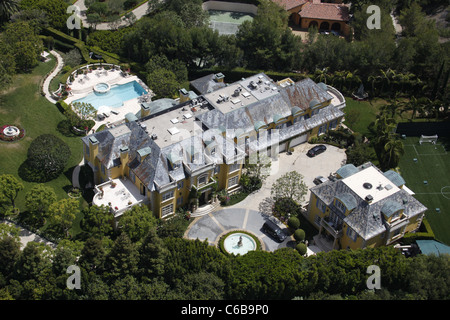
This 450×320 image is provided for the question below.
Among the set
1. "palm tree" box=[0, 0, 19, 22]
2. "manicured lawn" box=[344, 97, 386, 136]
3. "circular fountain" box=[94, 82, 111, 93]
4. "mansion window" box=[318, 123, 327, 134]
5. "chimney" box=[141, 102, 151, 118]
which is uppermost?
"palm tree" box=[0, 0, 19, 22]

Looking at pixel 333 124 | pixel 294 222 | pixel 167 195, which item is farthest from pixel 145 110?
pixel 333 124

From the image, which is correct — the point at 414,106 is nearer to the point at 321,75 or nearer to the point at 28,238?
the point at 321,75

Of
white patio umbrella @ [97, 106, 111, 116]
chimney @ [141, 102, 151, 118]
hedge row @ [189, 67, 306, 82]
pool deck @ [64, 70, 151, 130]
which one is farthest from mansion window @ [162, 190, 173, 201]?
hedge row @ [189, 67, 306, 82]

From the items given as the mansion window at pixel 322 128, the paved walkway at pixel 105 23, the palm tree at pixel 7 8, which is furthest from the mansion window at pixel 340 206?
the palm tree at pixel 7 8

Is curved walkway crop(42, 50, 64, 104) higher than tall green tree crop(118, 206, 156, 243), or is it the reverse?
curved walkway crop(42, 50, 64, 104)

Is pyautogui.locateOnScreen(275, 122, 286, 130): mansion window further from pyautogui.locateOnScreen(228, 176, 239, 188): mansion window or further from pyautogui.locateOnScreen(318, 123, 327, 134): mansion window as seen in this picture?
pyautogui.locateOnScreen(228, 176, 239, 188): mansion window

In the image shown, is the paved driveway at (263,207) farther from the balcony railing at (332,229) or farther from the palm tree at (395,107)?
the palm tree at (395,107)
